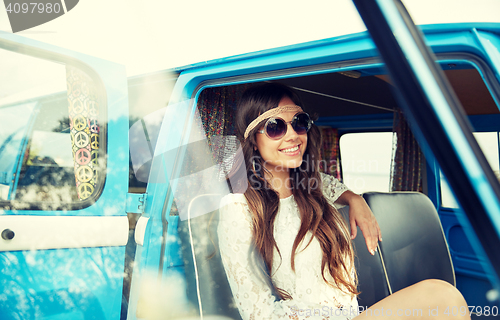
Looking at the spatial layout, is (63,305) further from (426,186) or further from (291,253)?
(426,186)

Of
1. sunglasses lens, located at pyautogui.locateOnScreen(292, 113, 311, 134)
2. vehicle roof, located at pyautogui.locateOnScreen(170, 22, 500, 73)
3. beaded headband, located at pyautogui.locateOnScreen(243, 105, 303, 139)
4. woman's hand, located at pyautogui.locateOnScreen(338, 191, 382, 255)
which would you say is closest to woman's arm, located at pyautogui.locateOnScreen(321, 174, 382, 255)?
woman's hand, located at pyautogui.locateOnScreen(338, 191, 382, 255)

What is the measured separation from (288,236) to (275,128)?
1.69ft

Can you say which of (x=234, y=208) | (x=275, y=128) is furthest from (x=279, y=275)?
(x=275, y=128)

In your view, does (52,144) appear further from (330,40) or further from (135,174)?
(330,40)

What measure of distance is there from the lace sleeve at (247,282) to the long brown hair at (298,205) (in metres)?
0.06

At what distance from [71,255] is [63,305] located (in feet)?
0.66

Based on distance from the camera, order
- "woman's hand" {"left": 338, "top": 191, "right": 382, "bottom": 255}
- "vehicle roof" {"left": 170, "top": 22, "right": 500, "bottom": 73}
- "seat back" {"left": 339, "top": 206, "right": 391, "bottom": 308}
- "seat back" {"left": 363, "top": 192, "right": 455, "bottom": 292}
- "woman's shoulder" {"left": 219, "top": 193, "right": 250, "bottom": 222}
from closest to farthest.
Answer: "vehicle roof" {"left": 170, "top": 22, "right": 500, "bottom": 73}, "woman's shoulder" {"left": 219, "top": 193, "right": 250, "bottom": 222}, "woman's hand" {"left": 338, "top": 191, "right": 382, "bottom": 255}, "seat back" {"left": 339, "top": 206, "right": 391, "bottom": 308}, "seat back" {"left": 363, "top": 192, "right": 455, "bottom": 292}

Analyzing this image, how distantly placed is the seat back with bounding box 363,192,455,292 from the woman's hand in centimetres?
27

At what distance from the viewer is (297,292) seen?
1.48 metres

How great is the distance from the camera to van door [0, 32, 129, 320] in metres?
1.28

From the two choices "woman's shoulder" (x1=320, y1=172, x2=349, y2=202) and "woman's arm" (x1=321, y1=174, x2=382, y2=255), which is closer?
"woman's arm" (x1=321, y1=174, x2=382, y2=255)

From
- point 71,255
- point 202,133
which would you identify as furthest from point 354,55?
point 71,255

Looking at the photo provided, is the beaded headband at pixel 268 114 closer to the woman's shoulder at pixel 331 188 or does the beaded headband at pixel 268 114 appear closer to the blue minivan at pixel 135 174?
the blue minivan at pixel 135 174

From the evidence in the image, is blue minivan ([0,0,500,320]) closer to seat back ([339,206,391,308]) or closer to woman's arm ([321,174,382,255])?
seat back ([339,206,391,308])
